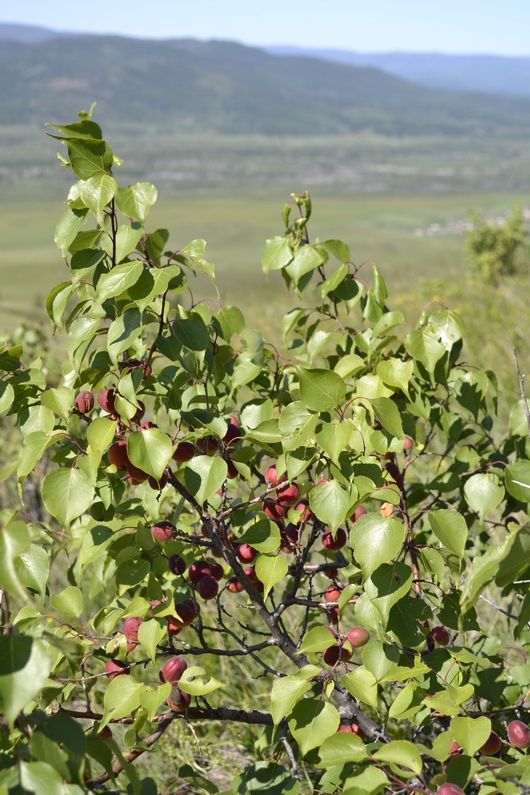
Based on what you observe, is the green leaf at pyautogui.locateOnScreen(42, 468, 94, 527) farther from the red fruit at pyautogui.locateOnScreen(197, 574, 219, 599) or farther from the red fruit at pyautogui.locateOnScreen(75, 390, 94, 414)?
the red fruit at pyautogui.locateOnScreen(197, 574, 219, 599)

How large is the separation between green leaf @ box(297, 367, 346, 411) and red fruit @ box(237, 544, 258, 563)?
0.40 m

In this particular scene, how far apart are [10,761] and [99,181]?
72 cm

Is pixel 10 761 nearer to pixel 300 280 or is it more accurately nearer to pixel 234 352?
pixel 234 352

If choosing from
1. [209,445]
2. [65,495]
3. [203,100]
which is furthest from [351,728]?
[203,100]

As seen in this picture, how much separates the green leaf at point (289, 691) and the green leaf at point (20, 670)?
18.0 inches

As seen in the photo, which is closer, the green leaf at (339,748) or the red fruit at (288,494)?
the green leaf at (339,748)

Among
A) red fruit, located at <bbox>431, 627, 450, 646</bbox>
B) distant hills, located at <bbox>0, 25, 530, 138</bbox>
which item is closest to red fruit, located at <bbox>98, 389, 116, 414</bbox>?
red fruit, located at <bbox>431, 627, 450, 646</bbox>

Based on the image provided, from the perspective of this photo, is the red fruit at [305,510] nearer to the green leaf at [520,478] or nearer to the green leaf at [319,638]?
the green leaf at [319,638]

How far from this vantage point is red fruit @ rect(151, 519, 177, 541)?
117 centimetres

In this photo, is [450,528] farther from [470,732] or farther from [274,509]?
[274,509]

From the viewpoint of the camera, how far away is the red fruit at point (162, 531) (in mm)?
1166

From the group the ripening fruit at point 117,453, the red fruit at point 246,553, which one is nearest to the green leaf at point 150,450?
the ripening fruit at point 117,453

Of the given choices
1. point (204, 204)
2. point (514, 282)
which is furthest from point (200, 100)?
point (514, 282)

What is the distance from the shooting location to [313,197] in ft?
284
